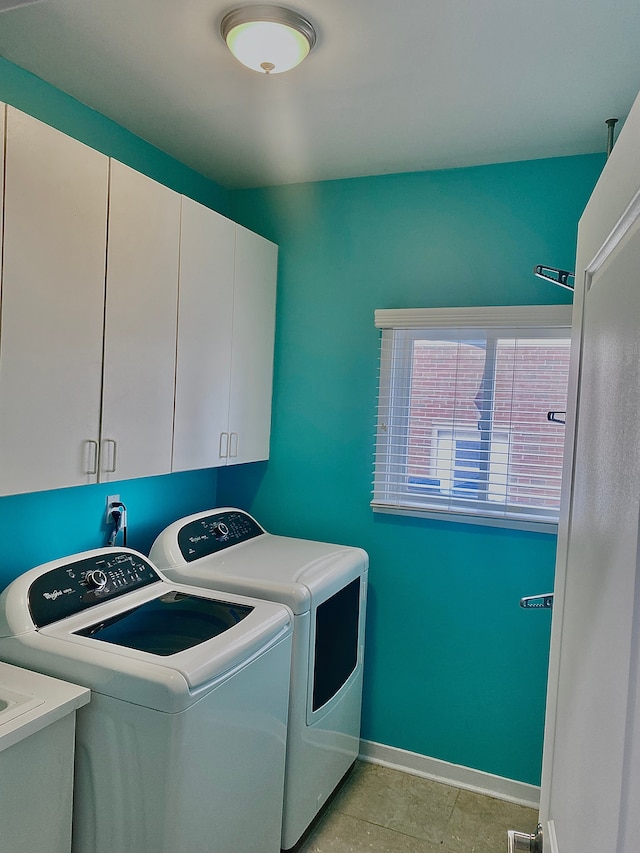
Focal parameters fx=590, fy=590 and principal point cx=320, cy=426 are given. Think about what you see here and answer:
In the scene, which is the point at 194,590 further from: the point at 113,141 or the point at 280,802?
the point at 113,141

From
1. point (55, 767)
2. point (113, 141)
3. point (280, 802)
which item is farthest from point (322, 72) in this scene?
point (280, 802)

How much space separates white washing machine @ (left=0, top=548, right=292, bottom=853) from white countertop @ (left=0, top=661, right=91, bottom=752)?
41 mm

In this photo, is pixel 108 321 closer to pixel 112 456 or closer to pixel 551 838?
pixel 112 456

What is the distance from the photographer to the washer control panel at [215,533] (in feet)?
7.41

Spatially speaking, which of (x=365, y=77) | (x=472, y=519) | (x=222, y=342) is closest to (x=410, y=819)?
(x=472, y=519)

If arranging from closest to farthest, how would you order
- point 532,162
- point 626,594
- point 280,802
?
1. point 626,594
2. point 280,802
3. point 532,162

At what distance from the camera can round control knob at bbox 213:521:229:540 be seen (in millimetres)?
2420

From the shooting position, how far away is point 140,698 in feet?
4.60

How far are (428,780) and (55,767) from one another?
5.58ft

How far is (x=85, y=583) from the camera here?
1.79 meters

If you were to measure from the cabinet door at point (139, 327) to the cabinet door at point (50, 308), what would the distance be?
0.05 meters

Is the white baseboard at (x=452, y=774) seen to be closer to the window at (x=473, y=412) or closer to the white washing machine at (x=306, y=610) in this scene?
the white washing machine at (x=306, y=610)

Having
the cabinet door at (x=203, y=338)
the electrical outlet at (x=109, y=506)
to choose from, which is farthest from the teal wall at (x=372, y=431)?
the electrical outlet at (x=109, y=506)

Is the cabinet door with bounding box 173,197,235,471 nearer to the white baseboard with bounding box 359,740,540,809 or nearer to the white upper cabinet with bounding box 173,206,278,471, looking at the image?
the white upper cabinet with bounding box 173,206,278,471
